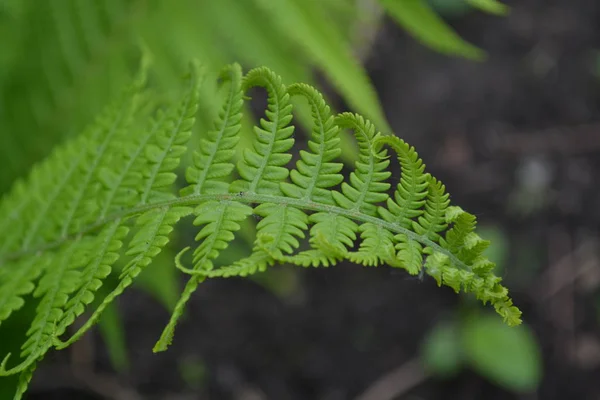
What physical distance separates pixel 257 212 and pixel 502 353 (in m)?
1.45

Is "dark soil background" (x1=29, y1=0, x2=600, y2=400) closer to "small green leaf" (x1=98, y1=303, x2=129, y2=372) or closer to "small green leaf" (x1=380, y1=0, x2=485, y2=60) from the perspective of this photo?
"small green leaf" (x1=98, y1=303, x2=129, y2=372)

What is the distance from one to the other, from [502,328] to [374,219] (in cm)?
144

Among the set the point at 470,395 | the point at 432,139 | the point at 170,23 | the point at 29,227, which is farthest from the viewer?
the point at 432,139

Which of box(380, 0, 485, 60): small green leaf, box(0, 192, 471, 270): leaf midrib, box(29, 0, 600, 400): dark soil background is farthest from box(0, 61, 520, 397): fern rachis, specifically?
box(29, 0, 600, 400): dark soil background

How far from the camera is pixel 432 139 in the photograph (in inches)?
94.8

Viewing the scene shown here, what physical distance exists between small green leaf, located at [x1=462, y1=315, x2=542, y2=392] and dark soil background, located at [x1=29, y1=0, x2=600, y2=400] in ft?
0.24

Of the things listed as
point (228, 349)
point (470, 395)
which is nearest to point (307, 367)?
point (228, 349)

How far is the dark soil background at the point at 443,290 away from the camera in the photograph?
2.00m

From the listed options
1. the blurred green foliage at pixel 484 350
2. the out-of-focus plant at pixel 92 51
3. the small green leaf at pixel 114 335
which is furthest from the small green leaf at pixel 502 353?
the small green leaf at pixel 114 335

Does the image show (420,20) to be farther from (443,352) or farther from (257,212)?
(443,352)

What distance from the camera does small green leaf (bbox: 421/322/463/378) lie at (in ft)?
6.49

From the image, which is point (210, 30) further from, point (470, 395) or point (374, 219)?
point (470, 395)

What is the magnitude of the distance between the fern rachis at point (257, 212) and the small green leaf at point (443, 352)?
132cm

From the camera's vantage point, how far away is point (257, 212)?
73cm
